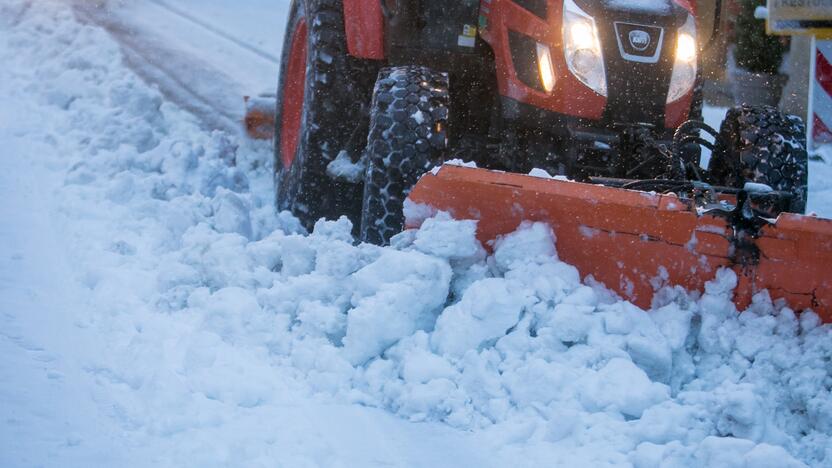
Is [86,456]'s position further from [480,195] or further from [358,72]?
[358,72]

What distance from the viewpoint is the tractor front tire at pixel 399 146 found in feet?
13.2

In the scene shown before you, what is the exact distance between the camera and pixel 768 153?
14.0ft

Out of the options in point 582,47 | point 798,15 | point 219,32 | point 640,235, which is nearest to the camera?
point 640,235

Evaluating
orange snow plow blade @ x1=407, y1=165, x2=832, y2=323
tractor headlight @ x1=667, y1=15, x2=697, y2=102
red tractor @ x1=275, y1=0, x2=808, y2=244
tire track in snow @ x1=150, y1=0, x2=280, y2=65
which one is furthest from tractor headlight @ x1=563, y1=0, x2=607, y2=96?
tire track in snow @ x1=150, y1=0, x2=280, y2=65

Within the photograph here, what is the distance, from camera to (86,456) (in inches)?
98.0

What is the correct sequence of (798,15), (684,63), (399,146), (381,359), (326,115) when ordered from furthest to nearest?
Answer: (798,15), (326,115), (684,63), (399,146), (381,359)

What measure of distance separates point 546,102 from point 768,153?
0.95 metres

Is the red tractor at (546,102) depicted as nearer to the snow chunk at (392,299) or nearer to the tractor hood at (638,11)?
the tractor hood at (638,11)

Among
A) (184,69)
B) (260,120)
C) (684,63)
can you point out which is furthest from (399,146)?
(184,69)

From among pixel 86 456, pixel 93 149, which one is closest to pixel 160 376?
pixel 86 456

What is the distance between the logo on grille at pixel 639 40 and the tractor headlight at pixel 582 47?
0.50 ft

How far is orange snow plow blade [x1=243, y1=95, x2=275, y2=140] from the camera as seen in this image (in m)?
6.47

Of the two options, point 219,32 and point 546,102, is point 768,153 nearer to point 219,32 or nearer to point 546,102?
point 546,102

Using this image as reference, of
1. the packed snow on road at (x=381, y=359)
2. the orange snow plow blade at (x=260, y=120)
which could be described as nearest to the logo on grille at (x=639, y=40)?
the packed snow on road at (x=381, y=359)
